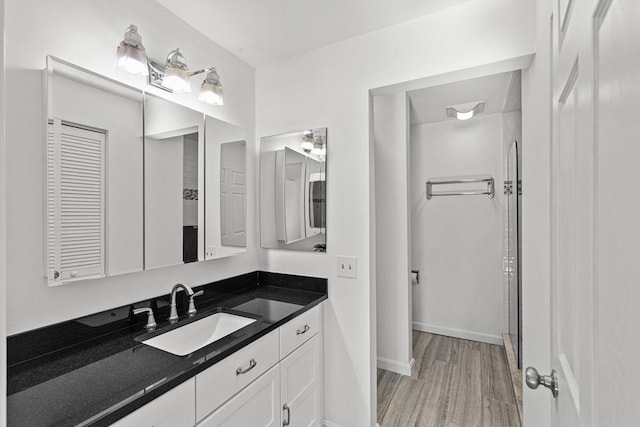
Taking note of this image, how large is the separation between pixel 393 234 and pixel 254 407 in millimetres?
1764

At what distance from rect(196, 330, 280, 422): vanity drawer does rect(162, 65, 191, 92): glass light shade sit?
1297mm

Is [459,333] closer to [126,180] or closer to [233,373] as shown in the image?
[233,373]

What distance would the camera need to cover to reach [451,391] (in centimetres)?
239

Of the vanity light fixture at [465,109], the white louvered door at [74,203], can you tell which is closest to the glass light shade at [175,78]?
the white louvered door at [74,203]

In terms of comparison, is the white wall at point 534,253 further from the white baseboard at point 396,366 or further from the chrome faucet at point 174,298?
the chrome faucet at point 174,298

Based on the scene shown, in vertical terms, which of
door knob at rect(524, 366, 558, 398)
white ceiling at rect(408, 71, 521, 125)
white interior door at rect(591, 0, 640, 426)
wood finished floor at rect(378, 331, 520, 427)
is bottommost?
wood finished floor at rect(378, 331, 520, 427)

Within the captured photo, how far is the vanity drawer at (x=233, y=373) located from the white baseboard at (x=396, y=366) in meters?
1.57

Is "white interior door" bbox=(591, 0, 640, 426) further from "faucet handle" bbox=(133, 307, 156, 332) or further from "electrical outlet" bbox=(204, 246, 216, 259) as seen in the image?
"electrical outlet" bbox=(204, 246, 216, 259)

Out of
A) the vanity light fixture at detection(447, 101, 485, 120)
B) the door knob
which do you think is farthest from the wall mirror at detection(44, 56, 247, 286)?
the vanity light fixture at detection(447, 101, 485, 120)

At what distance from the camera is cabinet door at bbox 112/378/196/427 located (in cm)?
91

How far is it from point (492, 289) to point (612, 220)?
326 cm

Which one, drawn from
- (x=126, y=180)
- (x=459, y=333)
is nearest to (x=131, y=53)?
(x=126, y=180)

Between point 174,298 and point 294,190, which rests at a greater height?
point 294,190

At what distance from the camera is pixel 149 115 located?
1518mm
